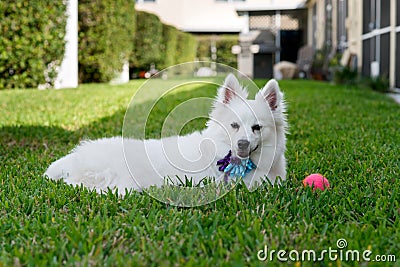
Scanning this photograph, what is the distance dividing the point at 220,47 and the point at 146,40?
1097 cm

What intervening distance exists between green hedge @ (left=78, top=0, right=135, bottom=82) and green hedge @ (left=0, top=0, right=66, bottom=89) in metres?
2.61

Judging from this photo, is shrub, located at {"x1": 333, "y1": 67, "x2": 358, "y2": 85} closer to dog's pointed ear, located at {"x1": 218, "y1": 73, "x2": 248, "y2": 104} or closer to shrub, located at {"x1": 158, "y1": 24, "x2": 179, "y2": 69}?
shrub, located at {"x1": 158, "y1": 24, "x2": 179, "y2": 69}

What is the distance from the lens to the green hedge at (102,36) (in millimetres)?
12320

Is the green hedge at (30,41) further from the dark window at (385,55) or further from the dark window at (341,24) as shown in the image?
the dark window at (341,24)

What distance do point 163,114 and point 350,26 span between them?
9.85 m

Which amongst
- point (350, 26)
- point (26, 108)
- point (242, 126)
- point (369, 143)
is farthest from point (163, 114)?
point (350, 26)

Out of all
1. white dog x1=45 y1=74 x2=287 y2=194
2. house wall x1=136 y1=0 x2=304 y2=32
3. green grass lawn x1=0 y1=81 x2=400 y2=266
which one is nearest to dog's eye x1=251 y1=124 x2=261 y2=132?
white dog x1=45 y1=74 x2=287 y2=194

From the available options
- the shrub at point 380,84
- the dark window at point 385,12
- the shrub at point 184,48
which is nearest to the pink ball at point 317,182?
the shrub at point 380,84

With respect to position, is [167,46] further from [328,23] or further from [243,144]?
[243,144]

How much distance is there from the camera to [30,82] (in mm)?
9445

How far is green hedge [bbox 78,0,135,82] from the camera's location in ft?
40.4

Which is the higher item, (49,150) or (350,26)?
(350,26)

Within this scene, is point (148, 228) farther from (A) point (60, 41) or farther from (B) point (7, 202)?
(A) point (60, 41)

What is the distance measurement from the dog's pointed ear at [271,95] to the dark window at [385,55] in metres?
8.76
